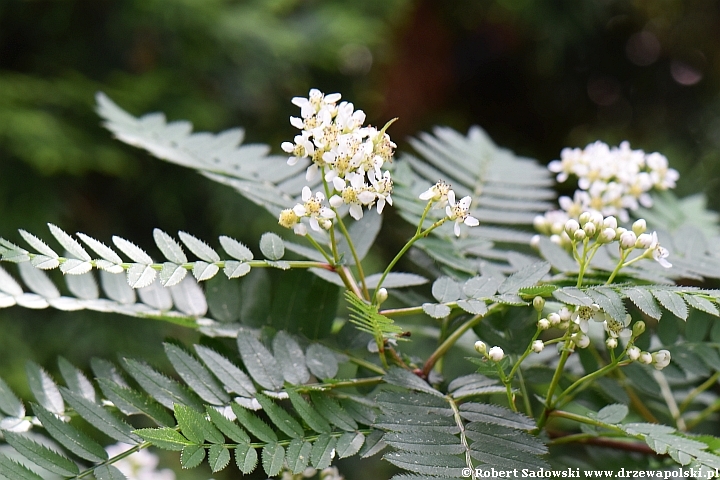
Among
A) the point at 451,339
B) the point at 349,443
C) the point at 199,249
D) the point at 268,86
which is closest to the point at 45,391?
the point at 199,249

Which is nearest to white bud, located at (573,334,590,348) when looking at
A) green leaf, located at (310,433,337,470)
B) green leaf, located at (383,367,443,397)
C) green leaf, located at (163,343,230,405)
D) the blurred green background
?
green leaf, located at (383,367,443,397)

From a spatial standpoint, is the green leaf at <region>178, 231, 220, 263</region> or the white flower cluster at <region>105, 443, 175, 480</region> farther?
the white flower cluster at <region>105, 443, 175, 480</region>

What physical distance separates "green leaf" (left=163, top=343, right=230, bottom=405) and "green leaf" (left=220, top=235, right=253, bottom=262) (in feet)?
0.40

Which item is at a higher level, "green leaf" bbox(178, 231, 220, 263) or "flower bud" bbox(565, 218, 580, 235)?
"flower bud" bbox(565, 218, 580, 235)

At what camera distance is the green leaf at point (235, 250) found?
688mm

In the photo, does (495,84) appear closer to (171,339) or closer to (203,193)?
(203,193)

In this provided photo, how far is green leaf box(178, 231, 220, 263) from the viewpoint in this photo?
26.6 inches

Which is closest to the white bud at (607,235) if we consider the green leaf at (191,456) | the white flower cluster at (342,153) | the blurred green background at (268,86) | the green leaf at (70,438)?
the white flower cluster at (342,153)

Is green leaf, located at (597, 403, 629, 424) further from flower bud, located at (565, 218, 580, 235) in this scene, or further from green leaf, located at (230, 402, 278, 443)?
green leaf, located at (230, 402, 278, 443)

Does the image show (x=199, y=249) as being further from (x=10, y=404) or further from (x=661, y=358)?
(x=661, y=358)

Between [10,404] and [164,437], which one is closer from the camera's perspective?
[164,437]

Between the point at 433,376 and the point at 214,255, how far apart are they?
280mm

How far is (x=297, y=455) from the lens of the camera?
2.10 ft

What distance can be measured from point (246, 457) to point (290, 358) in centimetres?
13
